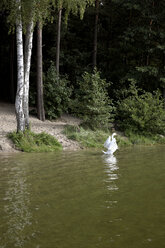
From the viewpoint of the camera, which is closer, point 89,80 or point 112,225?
point 112,225

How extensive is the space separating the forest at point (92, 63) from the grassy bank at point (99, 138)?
788mm

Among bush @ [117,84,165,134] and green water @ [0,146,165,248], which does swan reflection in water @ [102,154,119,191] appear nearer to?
green water @ [0,146,165,248]

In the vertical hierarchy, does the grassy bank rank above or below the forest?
below

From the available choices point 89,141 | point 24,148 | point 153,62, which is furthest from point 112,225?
point 153,62

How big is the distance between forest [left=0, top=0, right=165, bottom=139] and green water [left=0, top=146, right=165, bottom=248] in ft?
25.8

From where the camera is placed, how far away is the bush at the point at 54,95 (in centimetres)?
2466

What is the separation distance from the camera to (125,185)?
7.73 meters

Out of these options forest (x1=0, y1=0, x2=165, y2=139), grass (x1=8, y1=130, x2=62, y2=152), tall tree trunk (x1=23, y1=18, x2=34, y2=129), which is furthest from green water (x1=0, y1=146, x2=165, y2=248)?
forest (x1=0, y1=0, x2=165, y2=139)

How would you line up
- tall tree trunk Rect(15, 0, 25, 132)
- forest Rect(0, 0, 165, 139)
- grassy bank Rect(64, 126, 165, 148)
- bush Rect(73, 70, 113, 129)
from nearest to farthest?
tall tree trunk Rect(15, 0, 25, 132) < forest Rect(0, 0, 165, 139) < grassy bank Rect(64, 126, 165, 148) < bush Rect(73, 70, 113, 129)

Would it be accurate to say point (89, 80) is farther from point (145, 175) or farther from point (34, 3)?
point (145, 175)

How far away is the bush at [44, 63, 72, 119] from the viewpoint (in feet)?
80.9

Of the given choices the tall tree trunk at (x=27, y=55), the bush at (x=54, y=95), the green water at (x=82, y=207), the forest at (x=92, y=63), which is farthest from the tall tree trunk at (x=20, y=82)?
the bush at (x=54, y=95)

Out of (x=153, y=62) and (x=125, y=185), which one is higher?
(x=153, y=62)

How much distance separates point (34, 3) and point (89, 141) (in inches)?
313
